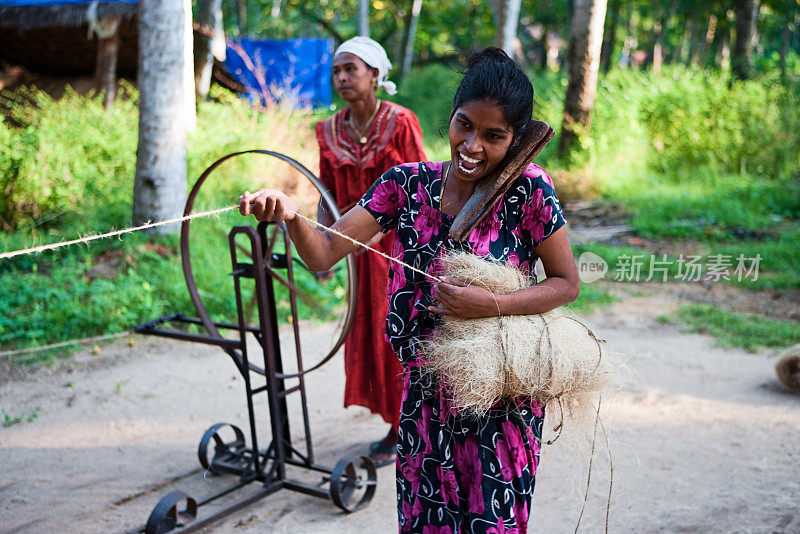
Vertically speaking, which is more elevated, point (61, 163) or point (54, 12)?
point (54, 12)

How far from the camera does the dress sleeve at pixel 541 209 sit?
1807 millimetres

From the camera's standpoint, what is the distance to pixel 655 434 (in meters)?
3.79

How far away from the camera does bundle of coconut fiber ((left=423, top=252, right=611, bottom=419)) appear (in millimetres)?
1646

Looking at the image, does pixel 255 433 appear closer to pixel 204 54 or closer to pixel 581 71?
pixel 581 71

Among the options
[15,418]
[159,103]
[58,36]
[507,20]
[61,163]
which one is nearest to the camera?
[15,418]

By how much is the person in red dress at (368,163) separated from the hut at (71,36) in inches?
269

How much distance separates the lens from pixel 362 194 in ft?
11.1

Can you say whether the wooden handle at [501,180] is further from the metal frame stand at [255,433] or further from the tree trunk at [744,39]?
the tree trunk at [744,39]

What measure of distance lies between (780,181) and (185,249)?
8728mm

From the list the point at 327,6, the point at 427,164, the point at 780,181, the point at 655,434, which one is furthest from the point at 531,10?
the point at 427,164

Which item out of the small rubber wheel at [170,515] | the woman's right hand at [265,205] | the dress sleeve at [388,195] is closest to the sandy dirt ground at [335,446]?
the small rubber wheel at [170,515]

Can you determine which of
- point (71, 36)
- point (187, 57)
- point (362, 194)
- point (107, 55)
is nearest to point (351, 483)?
point (362, 194)

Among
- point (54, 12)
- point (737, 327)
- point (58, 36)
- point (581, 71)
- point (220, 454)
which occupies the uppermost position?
point (54, 12)

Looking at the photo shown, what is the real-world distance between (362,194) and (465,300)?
5.83 ft
